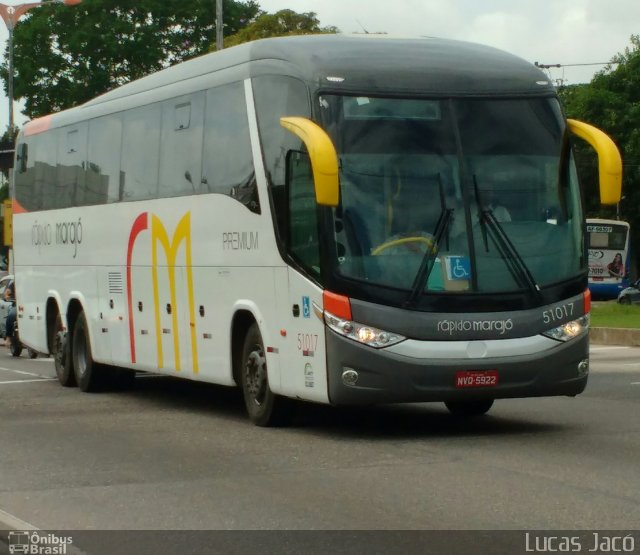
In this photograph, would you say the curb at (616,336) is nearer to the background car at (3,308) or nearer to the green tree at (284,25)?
the background car at (3,308)

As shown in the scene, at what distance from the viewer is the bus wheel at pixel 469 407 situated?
1548 centimetres

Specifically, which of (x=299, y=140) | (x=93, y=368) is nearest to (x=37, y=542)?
(x=299, y=140)

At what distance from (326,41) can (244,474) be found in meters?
4.65

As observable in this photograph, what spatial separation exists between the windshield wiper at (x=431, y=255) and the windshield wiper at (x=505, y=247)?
11.5 inches

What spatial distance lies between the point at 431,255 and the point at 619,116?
201 feet

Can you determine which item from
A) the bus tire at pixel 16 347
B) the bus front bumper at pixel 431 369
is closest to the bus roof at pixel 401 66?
the bus front bumper at pixel 431 369

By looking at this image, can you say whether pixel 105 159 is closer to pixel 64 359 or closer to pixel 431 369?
pixel 64 359

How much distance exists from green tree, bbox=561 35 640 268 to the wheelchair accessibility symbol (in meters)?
58.6

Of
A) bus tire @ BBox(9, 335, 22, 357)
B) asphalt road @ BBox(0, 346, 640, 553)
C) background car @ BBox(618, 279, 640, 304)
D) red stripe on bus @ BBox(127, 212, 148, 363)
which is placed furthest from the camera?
background car @ BBox(618, 279, 640, 304)

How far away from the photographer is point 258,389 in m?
14.9

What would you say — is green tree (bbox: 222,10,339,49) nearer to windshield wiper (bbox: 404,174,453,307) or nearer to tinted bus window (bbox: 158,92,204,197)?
tinted bus window (bbox: 158,92,204,197)

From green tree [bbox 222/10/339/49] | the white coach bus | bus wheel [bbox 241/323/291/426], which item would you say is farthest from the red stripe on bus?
green tree [bbox 222/10/339/49]

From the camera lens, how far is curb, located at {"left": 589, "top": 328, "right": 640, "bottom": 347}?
32031 mm

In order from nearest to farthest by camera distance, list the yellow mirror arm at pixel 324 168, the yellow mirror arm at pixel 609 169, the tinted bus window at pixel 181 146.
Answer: the yellow mirror arm at pixel 324 168 → the yellow mirror arm at pixel 609 169 → the tinted bus window at pixel 181 146
